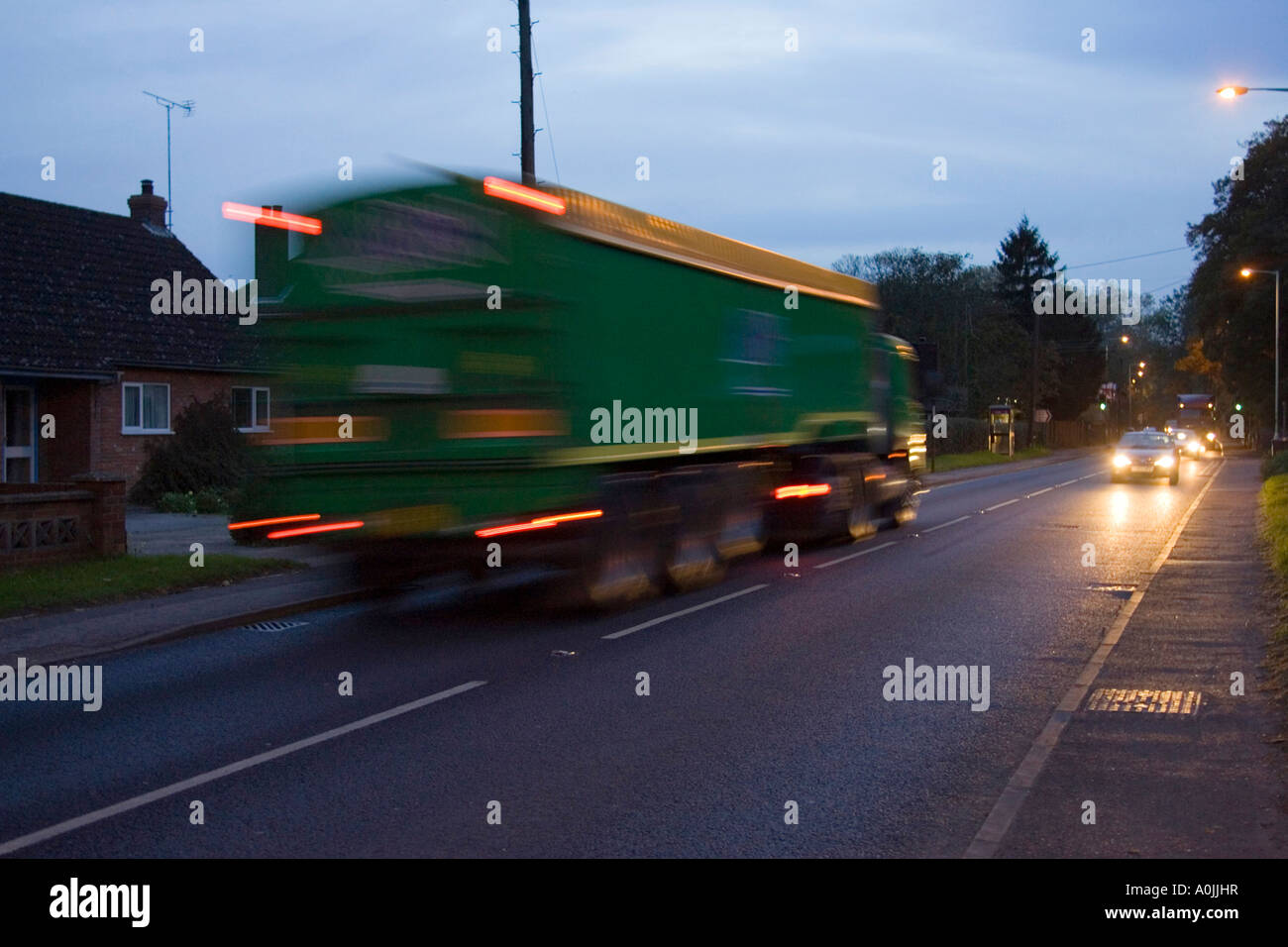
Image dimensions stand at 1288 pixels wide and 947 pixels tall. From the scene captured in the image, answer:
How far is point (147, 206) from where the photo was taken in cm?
3186

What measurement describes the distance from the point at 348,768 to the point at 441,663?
2.88 m

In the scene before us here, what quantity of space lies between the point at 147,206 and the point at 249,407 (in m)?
6.12

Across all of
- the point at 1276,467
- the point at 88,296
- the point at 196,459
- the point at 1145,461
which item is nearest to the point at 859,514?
the point at 196,459

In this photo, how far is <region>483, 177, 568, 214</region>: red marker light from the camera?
9.90 meters

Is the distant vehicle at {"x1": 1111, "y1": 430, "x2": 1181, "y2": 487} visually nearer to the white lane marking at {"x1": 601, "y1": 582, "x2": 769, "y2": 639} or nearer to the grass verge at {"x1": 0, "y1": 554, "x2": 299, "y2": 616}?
the white lane marking at {"x1": 601, "y1": 582, "x2": 769, "y2": 639}

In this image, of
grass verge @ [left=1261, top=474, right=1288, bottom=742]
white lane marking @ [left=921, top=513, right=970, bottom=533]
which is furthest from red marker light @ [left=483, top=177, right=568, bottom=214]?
white lane marking @ [left=921, top=513, right=970, bottom=533]

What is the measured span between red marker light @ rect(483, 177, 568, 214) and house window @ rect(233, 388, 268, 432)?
20311mm

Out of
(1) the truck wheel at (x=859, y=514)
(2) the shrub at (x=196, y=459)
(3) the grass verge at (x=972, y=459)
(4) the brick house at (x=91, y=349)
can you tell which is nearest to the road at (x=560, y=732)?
(1) the truck wheel at (x=859, y=514)

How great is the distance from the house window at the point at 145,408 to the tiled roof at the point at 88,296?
77cm

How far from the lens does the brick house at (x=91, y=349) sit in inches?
976

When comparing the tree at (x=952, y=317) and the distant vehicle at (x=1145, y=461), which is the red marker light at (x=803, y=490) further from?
the tree at (x=952, y=317)

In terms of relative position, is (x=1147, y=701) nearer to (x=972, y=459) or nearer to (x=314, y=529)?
(x=314, y=529)

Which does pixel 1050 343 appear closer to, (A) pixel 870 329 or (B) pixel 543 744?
(A) pixel 870 329
